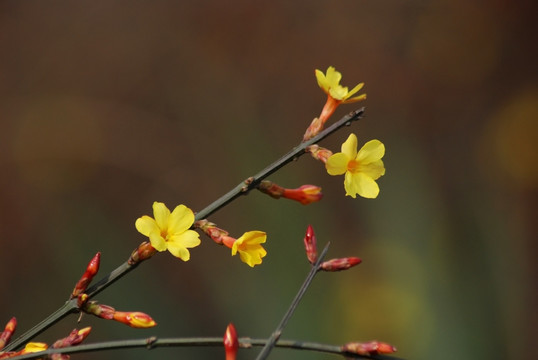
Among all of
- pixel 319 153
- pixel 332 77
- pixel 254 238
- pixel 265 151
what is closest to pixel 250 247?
pixel 254 238

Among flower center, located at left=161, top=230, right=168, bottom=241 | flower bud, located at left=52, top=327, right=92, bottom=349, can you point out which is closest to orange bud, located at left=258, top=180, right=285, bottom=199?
flower center, located at left=161, top=230, right=168, bottom=241

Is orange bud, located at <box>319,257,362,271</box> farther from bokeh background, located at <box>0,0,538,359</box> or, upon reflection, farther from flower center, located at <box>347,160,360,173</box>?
bokeh background, located at <box>0,0,538,359</box>

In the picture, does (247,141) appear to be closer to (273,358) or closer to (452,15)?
(273,358)

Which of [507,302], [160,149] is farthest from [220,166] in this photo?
[507,302]

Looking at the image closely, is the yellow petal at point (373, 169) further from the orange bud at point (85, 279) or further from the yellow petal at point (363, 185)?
the orange bud at point (85, 279)

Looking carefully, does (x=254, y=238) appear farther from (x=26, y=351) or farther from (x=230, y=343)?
(x=26, y=351)
